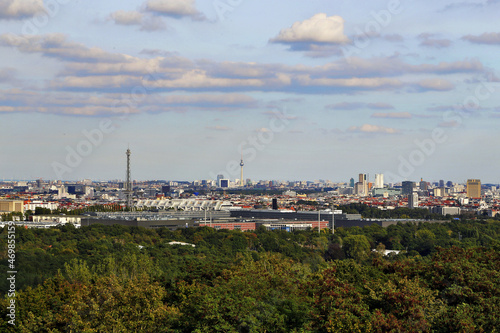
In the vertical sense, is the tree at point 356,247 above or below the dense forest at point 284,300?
below

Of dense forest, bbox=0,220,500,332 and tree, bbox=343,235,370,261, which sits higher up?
dense forest, bbox=0,220,500,332

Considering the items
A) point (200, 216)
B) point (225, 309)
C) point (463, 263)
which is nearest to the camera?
point (225, 309)

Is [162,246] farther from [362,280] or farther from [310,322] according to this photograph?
[310,322]

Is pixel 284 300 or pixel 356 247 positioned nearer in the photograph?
pixel 284 300

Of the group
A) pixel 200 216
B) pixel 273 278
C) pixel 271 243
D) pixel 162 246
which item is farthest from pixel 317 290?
pixel 200 216

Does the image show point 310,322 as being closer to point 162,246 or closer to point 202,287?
point 202,287

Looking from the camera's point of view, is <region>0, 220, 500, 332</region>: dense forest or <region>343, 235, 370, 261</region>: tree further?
<region>343, 235, 370, 261</region>: tree

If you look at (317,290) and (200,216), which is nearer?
(317,290)

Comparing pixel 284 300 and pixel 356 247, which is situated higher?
pixel 284 300

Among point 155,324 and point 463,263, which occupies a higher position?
point 463,263

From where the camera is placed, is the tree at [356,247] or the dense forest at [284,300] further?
the tree at [356,247]

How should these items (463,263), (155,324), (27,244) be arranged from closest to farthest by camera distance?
(155,324) < (463,263) < (27,244)
